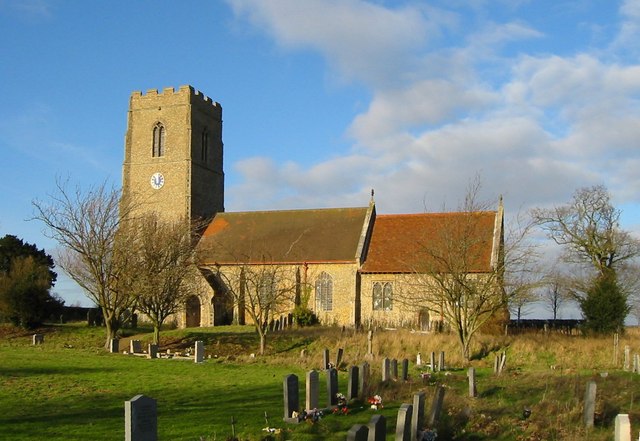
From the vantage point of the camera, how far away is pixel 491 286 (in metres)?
27.3

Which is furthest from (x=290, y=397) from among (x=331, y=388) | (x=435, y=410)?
(x=435, y=410)

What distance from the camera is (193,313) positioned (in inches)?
1734

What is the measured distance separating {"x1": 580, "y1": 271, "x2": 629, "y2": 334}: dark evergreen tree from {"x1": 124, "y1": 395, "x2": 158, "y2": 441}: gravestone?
29070 mm

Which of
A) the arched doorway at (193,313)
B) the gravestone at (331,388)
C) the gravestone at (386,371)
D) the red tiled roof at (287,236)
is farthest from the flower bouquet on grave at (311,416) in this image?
the arched doorway at (193,313)

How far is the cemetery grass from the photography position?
11.9 m

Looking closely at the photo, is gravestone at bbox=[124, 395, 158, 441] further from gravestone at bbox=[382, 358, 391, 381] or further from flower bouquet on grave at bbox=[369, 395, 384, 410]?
gravestone at bbox=[382, 358, 391, 381]

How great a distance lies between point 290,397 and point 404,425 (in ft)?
10.6

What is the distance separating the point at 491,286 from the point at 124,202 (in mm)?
20005

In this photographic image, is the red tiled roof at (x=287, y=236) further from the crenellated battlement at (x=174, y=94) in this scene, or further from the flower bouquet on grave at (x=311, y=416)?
the flower bouquet on grave at (x=311, y=416)

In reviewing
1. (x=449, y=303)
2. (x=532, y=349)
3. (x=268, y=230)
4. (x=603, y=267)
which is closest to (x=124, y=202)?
(x=268, y=230)

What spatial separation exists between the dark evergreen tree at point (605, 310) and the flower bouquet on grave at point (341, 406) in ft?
74.7

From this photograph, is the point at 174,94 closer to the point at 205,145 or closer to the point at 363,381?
the point at 205,145

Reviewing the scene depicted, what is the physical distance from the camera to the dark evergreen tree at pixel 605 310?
32969mm

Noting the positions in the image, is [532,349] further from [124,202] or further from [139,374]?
[124,202]
